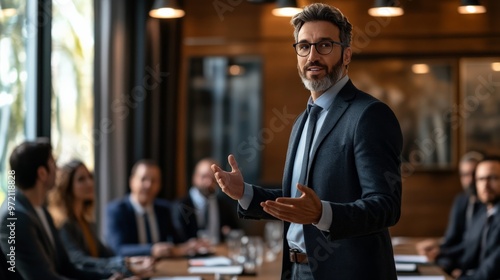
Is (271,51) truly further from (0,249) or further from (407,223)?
(0,249)

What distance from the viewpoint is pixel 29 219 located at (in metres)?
3.66

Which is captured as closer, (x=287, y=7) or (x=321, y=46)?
(x=321, y=46)

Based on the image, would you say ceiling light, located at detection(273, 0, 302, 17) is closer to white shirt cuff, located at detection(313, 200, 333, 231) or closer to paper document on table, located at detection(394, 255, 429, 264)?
paper document on table, located at detection(394, 255, 429, 264)

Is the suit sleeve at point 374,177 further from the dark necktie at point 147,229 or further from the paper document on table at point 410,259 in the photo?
the dark necktie at point 147,229

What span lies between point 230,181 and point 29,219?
1506 millimetres

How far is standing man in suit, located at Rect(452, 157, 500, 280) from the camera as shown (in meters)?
4.80

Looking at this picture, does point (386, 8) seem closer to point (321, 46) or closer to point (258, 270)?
point (258, 270)

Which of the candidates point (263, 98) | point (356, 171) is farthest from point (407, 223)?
point (356, 171)

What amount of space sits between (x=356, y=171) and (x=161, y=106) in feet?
19.1

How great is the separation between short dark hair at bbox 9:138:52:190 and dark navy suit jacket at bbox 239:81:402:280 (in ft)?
5.17

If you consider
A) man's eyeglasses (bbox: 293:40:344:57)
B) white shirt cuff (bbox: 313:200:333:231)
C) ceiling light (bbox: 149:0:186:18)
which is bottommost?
white shirt cuff (bbox: 313:200:333:231)

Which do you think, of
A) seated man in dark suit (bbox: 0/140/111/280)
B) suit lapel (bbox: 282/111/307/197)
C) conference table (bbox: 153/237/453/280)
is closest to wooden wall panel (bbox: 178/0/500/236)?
conference table (bbox: 153/237/453/280)

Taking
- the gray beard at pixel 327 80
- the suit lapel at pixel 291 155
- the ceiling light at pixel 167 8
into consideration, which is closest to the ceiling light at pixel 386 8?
the ceiling light at pixel 167 8

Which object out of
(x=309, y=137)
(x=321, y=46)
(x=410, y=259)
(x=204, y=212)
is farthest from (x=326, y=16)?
(x=204, y=212)
